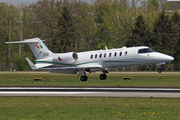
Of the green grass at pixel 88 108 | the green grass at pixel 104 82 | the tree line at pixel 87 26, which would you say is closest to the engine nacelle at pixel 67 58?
the green grass at pixel 104 82

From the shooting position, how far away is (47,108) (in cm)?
1619

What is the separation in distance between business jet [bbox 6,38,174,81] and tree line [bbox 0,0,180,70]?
110 ft

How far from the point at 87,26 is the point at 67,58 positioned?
148ft

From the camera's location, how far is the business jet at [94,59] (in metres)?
32.5

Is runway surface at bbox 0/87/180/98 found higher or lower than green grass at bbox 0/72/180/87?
higher

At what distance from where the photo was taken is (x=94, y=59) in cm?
3500

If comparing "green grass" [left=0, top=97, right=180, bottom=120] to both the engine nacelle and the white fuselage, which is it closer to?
A: the white fuselage

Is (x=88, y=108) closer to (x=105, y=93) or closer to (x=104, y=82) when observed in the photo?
(x=105, y=93)

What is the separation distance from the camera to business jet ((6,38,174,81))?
107 ft

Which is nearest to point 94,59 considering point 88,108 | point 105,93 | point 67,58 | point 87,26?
point 67,58

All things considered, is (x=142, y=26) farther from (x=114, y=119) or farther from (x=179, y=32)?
(x=114, y=119)

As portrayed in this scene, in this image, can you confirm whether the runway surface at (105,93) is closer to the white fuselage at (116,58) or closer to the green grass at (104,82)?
the green grass at (104,82)

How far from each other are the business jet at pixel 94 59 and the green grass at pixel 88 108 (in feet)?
45.1

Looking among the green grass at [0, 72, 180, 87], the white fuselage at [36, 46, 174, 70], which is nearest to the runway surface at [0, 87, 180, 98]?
the green grass at [0, 72, 180, 87]
